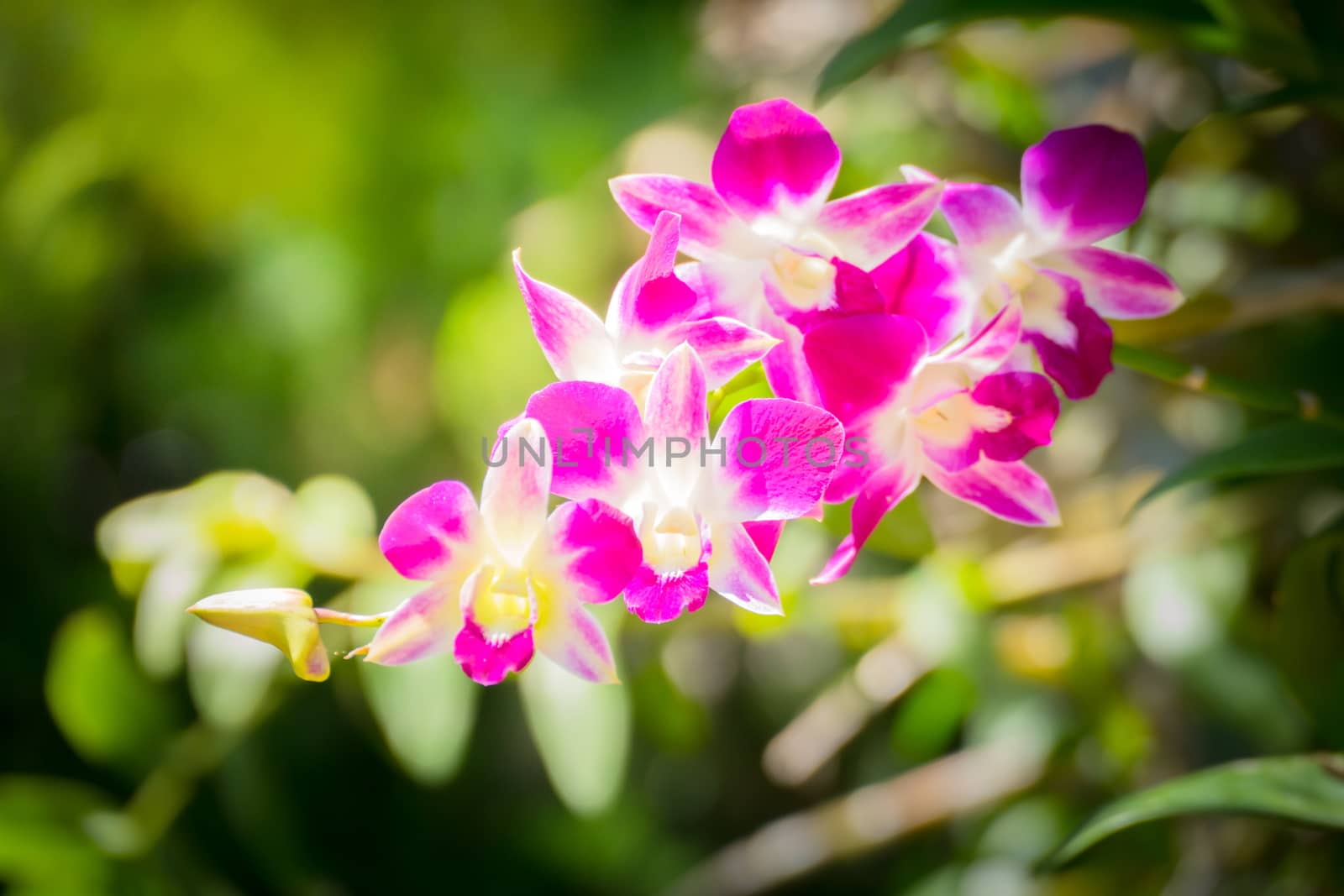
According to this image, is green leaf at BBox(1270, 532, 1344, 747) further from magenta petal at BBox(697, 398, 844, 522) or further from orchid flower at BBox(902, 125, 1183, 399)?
magenta petal at BBox(697, 398, 844, 522)

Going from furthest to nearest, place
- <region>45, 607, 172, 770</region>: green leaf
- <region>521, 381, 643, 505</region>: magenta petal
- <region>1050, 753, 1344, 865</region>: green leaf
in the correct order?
<region>45, 607, 172, 770</region>: green leaf
<region>1050, 753, 1344, 865</region>: green leaf
<region>521, 381, 643, 505</region>: magenta petal

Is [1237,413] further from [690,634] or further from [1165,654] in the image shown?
[690,634]

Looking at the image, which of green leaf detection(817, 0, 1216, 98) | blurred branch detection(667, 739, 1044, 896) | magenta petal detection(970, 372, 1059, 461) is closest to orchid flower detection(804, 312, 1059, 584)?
magenta petal detection(970, 372, 1059, 461)

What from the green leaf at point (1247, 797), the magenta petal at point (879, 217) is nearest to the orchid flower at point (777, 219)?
the magenta petal at point (879, 217)

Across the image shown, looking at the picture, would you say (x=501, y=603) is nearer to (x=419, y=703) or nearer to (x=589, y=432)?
(x=589, y=432)

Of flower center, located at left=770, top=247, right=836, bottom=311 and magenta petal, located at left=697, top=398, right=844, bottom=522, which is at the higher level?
flower center, located at left=770, top=247, right=836, bottom=311

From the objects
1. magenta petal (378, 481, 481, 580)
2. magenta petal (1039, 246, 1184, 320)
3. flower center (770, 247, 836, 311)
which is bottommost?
magenta petal (1039, 246, 1184, 320)

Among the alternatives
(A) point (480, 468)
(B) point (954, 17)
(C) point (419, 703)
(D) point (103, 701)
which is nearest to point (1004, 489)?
(B) point (954, 17)
